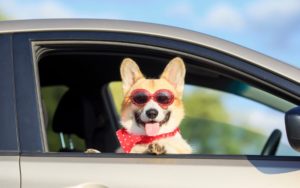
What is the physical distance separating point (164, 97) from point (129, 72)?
8.3 inches

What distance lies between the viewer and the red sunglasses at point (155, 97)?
3576mm

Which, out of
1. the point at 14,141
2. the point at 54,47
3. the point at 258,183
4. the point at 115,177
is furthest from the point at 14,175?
the point at 258,183

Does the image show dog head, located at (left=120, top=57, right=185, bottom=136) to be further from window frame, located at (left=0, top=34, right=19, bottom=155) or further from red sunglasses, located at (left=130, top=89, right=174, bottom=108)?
window frame, located at (left=0, top=34, right=19, bottom=155)

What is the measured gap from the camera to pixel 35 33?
3.63 meters

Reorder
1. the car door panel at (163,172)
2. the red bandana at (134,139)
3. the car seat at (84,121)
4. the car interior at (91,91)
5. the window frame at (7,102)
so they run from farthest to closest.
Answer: the car seat at (84,121), the car interior at (91,91), the red bandana at (134,139), the window frame at (7,102), the car door panel at (163,172)

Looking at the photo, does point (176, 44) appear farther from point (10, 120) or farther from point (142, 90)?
point (10, 120)

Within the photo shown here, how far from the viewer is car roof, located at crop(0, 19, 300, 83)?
11.2 ft

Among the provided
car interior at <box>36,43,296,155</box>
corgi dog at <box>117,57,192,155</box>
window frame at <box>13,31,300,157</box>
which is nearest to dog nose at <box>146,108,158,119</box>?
corgi dog at <box>117,57,192,155</box>

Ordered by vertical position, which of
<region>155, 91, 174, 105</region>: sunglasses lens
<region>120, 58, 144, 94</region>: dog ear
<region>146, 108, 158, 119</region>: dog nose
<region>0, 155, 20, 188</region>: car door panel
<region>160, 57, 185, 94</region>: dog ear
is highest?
<region>120, 58, 144, 94</region>: dog ear

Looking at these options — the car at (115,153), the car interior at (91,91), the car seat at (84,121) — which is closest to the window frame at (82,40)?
the car at (115,153)

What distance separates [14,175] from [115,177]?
1.35 ft

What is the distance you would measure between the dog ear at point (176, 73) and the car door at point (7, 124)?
26.9 inches

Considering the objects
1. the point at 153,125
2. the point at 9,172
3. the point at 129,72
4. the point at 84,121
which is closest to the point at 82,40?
the point at 129,72

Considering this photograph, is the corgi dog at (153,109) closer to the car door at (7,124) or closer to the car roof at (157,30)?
the car roof at (157,30)
